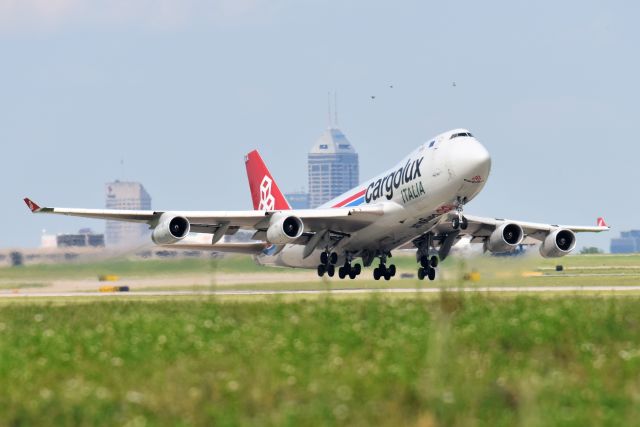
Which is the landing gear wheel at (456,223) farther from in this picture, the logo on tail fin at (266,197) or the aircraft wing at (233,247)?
the logo on tail fin at (266,197)

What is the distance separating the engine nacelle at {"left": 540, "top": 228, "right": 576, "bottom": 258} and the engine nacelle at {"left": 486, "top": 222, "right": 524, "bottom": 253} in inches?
71.4

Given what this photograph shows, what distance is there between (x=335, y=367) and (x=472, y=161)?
26.5m

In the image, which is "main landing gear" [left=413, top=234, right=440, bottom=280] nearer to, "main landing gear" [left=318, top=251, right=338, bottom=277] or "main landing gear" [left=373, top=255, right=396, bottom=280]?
"main landing gear" [left=373, top=255, right=396, bottom=280]

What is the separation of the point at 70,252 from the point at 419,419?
38.2 metres

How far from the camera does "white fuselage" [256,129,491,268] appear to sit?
41625 mm

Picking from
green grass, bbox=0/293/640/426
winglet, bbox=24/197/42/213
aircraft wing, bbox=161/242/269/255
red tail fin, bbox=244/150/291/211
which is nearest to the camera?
green grass, bbox=0/293/640/426

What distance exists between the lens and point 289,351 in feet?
55.9

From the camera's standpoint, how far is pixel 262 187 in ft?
186

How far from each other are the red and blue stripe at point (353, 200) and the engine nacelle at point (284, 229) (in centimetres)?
429

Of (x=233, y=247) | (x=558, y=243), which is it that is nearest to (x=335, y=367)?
(x=558, y=243)

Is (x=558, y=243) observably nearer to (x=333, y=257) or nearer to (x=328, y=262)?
(x=333, y=257)

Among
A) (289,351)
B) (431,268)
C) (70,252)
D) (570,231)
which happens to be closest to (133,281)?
(70,252)

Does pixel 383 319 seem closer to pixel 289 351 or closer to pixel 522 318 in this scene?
pixel 522 318

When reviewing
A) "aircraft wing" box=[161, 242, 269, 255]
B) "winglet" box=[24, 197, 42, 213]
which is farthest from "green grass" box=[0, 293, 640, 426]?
"aircraft wing" box=[161, 242, 269, 255]
